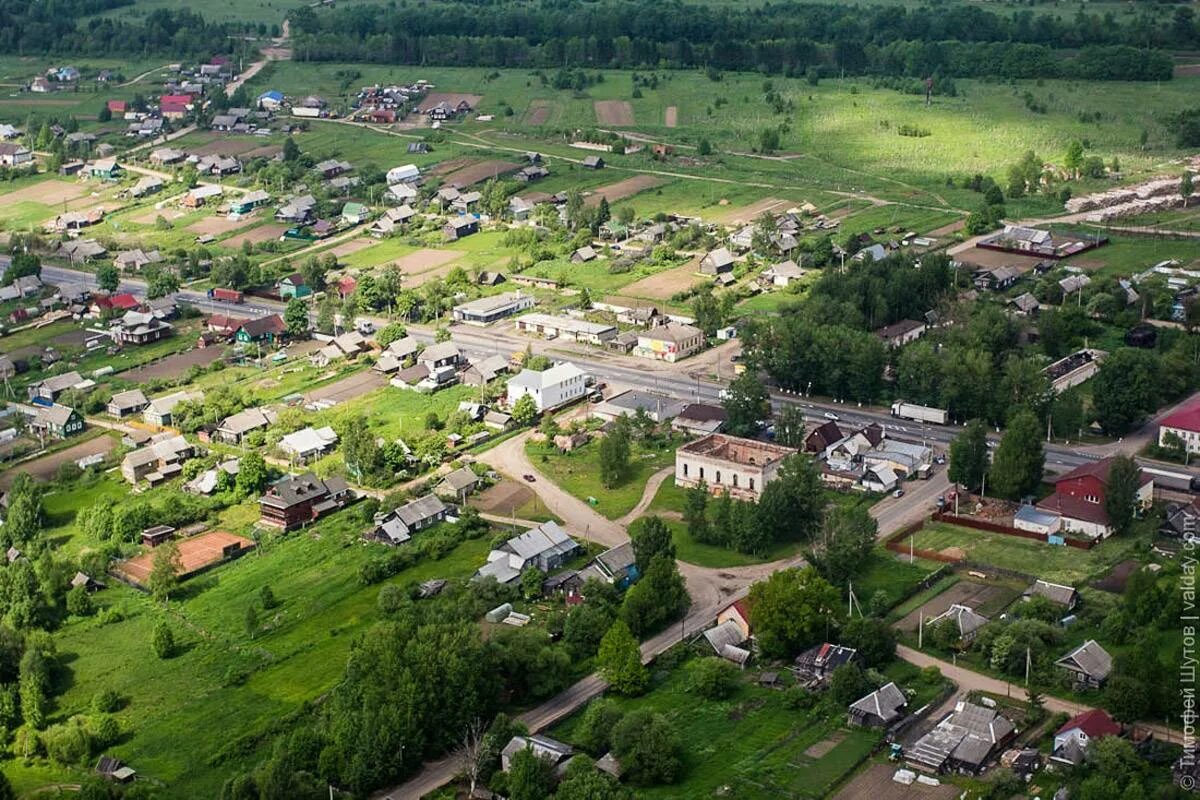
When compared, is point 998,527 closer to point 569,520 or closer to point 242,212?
point 569,520

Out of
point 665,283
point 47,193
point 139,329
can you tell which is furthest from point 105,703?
point 47,193

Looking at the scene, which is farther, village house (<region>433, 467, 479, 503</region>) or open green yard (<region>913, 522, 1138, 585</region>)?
village house (<region>433, 467, 479, 503</region>)

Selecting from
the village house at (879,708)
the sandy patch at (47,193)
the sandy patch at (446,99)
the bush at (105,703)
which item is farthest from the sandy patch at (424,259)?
the village house at (879,708)

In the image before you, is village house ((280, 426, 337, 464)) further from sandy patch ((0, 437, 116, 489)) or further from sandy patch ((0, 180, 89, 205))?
sandy patch ((0, 180, 89, 205))

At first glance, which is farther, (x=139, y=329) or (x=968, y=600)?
(x=139, y=329)

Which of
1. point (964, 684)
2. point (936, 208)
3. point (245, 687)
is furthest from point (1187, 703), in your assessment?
point (936, 208)

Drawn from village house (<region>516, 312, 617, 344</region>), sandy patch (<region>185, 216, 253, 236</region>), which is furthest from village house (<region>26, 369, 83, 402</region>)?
sandy patch (<region>185, 216, 253, 236</region>)

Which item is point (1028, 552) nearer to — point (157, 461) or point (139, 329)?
point (157, 461)
